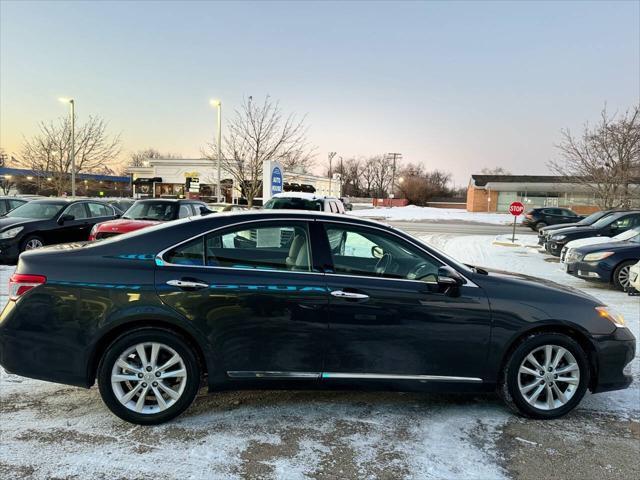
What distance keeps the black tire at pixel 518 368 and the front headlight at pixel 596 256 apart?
6.86 meters

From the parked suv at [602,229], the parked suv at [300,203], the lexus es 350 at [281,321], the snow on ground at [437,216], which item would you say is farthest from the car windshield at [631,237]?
the snow on ground at [437,216]

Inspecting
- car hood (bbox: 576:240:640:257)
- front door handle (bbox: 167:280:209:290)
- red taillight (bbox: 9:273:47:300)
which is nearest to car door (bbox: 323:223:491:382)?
front door handle (bbox: 167:280:209:290)

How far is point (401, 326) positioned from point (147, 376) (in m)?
1.93

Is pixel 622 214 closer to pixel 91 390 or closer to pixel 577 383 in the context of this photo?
pixel 577 383

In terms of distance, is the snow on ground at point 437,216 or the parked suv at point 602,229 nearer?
the parked suv at point 602,229

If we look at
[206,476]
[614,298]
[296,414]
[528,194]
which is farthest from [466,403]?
[528,194]

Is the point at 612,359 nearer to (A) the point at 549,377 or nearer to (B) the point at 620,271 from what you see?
(A) the point at 549,377

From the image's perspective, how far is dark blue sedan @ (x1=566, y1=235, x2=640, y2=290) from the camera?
368 inches

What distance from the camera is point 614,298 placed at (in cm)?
867

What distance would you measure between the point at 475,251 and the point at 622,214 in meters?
4.64

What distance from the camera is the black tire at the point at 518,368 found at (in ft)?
11.9

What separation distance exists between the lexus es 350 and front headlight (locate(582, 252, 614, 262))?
6672mm

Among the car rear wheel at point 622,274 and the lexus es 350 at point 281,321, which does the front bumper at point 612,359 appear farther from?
the car rear wheel at point 622,274

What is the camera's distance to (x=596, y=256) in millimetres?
9609
